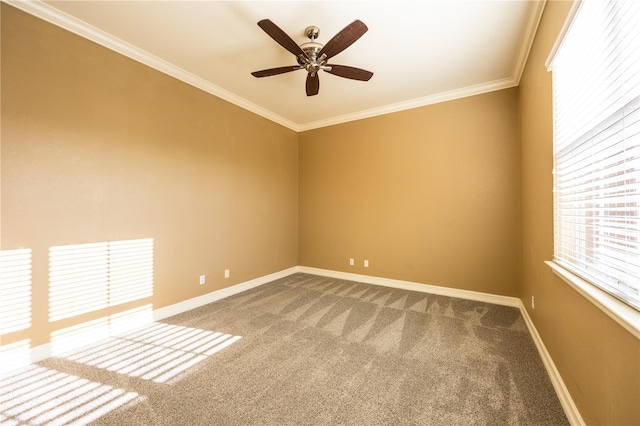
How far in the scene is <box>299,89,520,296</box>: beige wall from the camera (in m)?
3.24

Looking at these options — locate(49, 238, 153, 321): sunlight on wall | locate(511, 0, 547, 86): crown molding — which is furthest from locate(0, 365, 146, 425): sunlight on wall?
locate(511, 0, 547, 86): crown molding

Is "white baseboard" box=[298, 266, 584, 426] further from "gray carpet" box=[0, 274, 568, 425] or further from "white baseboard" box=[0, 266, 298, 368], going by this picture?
"white baseboard" box=[0, 266, 298, 368]

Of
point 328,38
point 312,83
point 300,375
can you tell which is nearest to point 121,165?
point 312,83

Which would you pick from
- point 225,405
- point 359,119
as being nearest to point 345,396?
point 225,405

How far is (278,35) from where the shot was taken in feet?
6.48

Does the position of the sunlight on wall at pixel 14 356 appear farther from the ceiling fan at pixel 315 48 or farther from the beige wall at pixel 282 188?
the ceiling fan at pixel 315 48

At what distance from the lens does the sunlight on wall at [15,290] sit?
1911 millimetres

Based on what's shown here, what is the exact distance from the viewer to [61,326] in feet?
7.18

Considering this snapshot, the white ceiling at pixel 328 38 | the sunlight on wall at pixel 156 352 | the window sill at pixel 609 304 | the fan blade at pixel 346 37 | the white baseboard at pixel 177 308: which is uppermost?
the white ceiling at pixel 328 38

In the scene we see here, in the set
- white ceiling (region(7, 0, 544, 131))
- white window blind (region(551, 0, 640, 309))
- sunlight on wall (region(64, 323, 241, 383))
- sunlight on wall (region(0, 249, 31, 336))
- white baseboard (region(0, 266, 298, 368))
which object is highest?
white ceiling (region(7, 0, 544, 131))

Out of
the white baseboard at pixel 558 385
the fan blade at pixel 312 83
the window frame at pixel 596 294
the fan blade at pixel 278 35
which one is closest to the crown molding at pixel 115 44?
the fan blade at pixel 312 83

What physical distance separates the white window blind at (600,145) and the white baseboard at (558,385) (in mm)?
757

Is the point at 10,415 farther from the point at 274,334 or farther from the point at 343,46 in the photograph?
the point at 343,46

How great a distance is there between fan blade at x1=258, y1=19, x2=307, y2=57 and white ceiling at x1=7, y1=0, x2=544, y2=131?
0.28 metres
